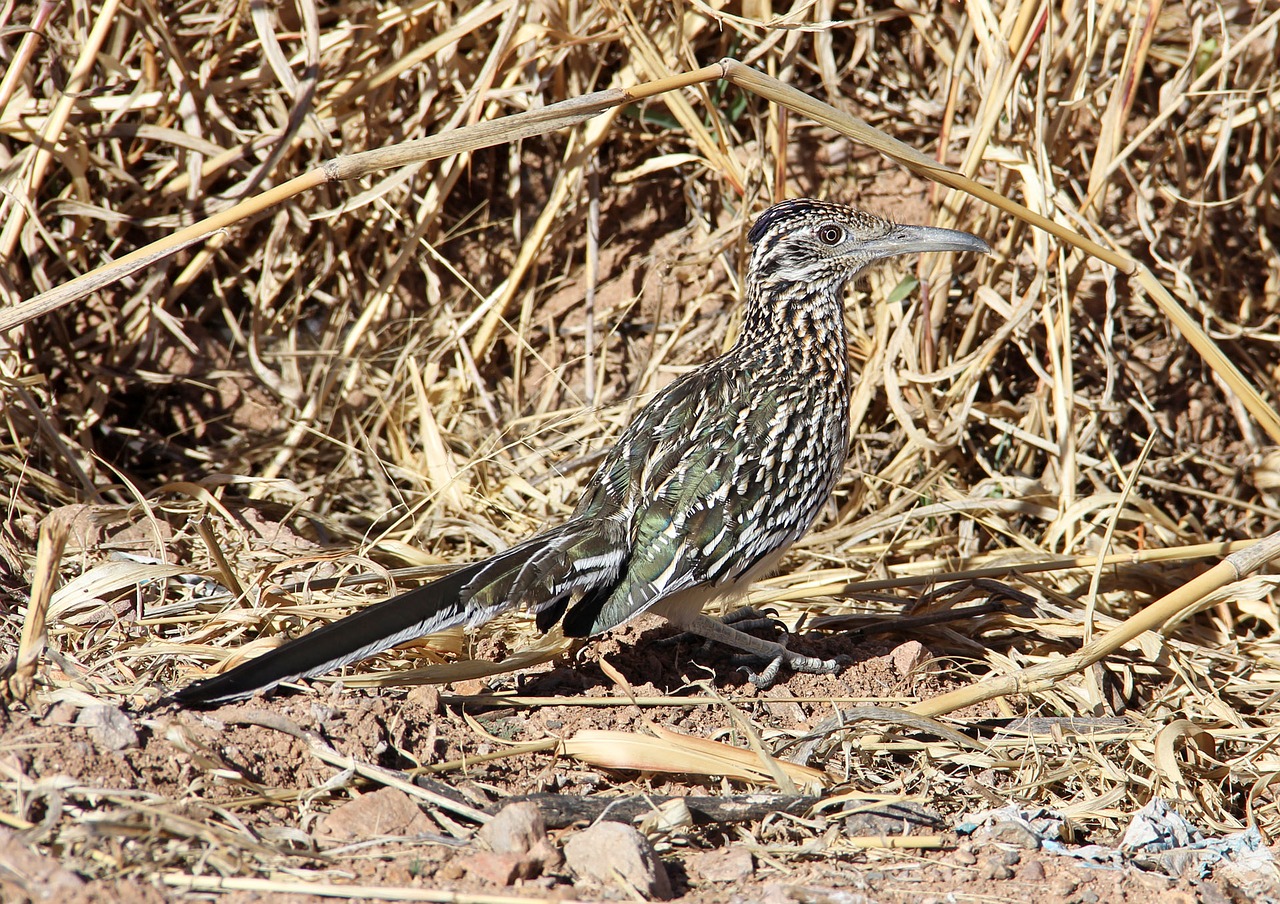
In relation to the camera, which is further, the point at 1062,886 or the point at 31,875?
the point at 1062,886

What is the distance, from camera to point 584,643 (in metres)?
4.03

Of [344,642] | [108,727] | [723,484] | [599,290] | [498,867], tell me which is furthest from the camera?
[599,290]

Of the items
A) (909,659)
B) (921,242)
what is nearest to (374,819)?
(909,659)

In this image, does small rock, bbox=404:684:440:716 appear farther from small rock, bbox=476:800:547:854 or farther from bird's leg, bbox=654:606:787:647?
bird's leg, bbox=654:606:787:647

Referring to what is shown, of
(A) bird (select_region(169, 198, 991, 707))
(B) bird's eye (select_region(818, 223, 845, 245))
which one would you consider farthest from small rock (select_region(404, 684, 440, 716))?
(B) bird's eye (select_region(818, 223, 845, 245))

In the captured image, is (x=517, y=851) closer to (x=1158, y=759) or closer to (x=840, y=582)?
(x=1158, y=759)

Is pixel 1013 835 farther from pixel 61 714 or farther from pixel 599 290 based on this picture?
pixel 599 290

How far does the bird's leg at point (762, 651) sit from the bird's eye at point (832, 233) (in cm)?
145

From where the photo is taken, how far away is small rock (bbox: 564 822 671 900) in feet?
8.33

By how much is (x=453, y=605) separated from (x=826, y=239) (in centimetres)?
202

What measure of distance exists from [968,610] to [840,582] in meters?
0.61

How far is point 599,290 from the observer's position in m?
5.75

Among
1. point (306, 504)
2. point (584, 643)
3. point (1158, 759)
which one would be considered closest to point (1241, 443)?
point (1158, 759)

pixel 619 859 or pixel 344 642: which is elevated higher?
pixel 344 642
